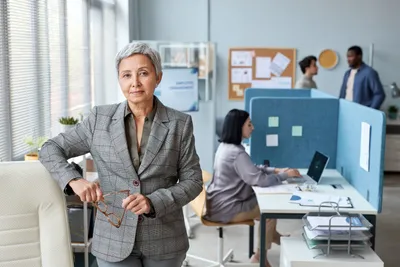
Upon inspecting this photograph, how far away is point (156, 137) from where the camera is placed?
194 cm

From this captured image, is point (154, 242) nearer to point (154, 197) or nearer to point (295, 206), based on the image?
point (154, 197)

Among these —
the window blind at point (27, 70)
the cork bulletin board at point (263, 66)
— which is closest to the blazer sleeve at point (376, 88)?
the cork bulletin board at point (263, 66)

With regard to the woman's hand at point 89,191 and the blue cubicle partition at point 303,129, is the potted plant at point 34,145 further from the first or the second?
the woman's hand at point 89,191

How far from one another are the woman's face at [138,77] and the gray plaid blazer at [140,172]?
0.32ft

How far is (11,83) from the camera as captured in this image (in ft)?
12.3

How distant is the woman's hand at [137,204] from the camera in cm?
178

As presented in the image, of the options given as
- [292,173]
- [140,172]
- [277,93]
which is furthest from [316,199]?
[277,93]

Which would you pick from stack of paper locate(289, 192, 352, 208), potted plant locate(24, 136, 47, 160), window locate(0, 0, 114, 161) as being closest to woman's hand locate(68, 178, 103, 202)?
potted plant locate(24, 136, 47, 160)

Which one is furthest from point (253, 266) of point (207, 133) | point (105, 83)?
point (105, 83)

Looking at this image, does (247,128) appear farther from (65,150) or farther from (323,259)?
(65,150)

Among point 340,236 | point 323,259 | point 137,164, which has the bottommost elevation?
point 323,259

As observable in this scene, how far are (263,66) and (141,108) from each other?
5.80 meters

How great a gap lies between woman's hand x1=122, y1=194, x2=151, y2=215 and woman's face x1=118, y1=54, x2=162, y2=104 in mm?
324

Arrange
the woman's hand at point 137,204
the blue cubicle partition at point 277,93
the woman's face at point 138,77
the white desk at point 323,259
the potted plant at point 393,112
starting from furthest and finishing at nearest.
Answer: the potted plant at point 393,112
the blue cubicle partition at point 277,93
the white desk at point 323,259
the woman's face at point 138,77
the woman's hand at point 137,204
